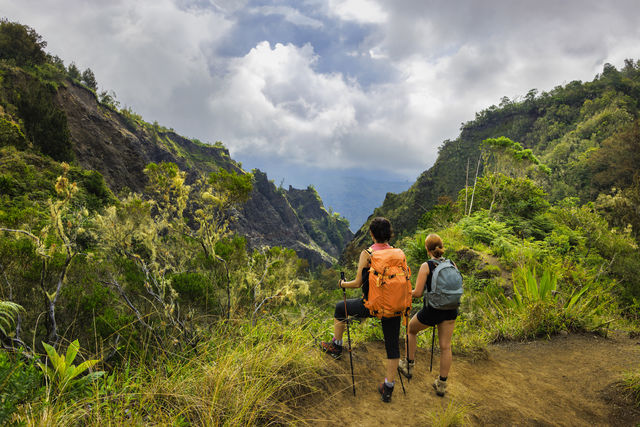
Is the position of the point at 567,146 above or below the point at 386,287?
above

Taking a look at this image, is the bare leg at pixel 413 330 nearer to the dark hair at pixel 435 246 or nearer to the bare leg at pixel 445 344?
the bare leg at pixel 445 344

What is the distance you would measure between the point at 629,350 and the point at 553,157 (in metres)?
51.5

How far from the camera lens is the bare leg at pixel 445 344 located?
2.79m

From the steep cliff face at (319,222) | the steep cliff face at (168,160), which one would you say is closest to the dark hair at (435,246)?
the steep cliff face at (168,160)

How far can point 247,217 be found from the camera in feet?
278

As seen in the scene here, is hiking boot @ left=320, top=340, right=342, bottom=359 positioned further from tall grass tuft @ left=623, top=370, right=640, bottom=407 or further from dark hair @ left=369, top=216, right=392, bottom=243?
tall grass tuft @ left=623, top=370, right=640, bottom=407

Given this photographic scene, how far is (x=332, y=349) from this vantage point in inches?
123

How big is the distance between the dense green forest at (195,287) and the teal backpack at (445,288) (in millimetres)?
1272

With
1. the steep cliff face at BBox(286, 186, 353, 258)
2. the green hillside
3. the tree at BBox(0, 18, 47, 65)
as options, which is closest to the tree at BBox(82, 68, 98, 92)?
the tree at BBox(0, 18, 47, 65)

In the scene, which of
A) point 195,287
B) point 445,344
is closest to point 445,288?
point 445,344

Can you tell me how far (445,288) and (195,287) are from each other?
5.91 meters

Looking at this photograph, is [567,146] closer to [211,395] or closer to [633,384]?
[633,384]

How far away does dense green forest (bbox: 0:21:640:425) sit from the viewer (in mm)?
1953

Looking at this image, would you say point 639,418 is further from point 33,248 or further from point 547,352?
point 33,248
